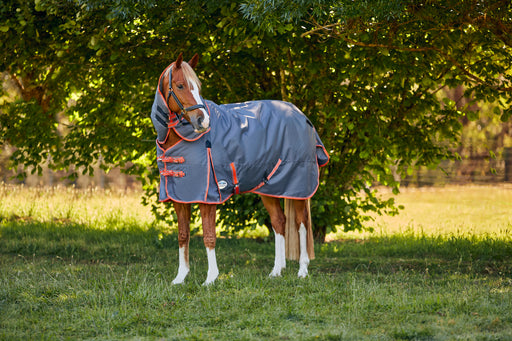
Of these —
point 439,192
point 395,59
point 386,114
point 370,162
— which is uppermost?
point 395,59

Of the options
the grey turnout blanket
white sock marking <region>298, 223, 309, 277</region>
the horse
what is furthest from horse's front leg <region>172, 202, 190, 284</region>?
white sock marking <region>298, 223, 309, 277</region>

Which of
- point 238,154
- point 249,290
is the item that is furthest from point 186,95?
point 249,290

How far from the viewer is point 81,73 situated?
29.4ft

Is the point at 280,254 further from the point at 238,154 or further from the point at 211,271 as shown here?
the point at 238,154

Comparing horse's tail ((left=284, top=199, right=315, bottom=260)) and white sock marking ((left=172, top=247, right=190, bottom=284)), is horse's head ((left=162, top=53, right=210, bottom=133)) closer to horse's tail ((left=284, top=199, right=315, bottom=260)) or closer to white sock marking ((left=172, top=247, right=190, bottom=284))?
white sock marking ((left=172, top=247, right=190, bottom=284))

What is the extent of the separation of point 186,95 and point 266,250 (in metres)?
3.86

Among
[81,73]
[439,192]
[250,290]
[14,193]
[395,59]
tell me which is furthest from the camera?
[439,192]

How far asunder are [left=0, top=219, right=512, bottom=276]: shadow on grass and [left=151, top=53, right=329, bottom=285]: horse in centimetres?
114

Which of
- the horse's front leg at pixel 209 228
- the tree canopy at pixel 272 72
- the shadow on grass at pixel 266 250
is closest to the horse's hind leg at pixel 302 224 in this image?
the shadow on grass at pixel 266 250

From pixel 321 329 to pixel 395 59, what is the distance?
4.39m

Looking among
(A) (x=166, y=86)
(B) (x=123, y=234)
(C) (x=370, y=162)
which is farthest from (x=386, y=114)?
(B) (x=123, y=234)

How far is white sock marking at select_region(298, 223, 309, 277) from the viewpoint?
584 centimetres

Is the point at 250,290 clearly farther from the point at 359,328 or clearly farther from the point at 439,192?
the point at 439,192

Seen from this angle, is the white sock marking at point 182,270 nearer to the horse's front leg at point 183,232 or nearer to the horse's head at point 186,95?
the horse's front leg at point 183,232
